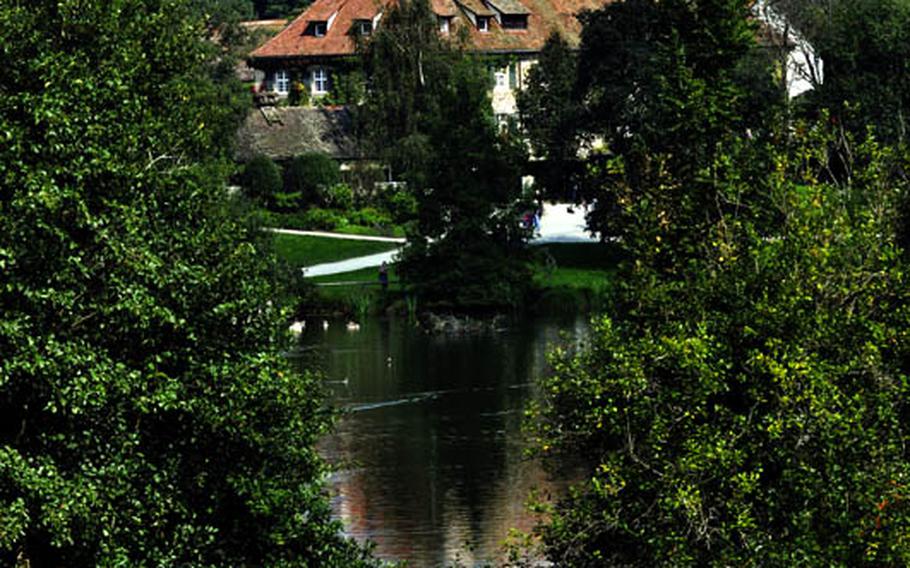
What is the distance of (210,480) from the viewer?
96.2ft

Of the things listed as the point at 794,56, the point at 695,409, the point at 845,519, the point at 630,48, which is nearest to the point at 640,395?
the point at 695,409

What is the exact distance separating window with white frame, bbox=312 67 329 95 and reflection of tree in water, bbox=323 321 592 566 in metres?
50.1

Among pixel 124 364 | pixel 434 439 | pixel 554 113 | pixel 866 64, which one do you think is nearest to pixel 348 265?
pixel 554 113

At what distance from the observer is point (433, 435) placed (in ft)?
181

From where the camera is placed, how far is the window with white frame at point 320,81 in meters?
125

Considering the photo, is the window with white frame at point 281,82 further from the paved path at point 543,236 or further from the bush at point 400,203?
the paved path at point 543,236

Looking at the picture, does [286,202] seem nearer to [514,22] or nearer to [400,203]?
[400,203]

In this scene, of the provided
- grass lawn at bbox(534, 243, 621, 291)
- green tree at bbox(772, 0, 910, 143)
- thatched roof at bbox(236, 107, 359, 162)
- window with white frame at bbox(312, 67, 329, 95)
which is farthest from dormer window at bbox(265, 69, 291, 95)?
green tree at bbox(772, 0, 910, 143)

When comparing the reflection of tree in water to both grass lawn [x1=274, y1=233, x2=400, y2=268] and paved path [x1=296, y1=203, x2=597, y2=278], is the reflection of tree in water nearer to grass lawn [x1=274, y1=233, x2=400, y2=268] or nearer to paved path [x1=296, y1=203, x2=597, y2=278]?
paved path [x1=296, y1=203, x2=597, y2=278]

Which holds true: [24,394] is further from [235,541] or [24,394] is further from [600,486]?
[600,486]

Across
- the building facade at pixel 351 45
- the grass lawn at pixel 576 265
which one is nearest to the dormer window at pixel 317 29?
the building facade at pixel 351 45

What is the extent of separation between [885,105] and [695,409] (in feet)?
206

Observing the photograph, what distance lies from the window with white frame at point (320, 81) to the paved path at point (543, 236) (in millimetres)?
23303

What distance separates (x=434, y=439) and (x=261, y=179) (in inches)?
1890
